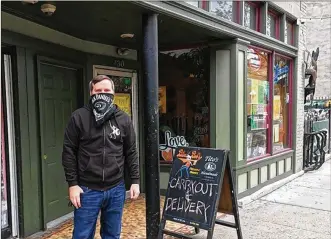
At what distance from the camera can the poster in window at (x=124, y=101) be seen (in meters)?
5.62

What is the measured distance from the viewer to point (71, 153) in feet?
9.04

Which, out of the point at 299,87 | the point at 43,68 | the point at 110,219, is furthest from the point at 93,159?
the point at 299,87

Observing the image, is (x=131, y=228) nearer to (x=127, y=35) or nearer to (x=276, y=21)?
(x=127, y=35)

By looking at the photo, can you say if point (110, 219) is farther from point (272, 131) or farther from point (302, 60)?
point (302, 60)

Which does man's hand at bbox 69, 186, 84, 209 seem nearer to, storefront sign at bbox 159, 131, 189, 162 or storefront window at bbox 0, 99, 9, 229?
storefront window at bbox 0, 99, 9, 229

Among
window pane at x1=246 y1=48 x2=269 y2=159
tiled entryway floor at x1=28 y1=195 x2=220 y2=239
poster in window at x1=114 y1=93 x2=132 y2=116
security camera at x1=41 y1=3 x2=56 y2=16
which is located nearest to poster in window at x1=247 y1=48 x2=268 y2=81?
window pane at x1=246 y1=48 x2=269 y2=159

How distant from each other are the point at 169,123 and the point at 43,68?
236cm

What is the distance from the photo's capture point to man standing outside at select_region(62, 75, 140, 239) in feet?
9.05

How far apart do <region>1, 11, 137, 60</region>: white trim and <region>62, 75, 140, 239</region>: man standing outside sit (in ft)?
5.25

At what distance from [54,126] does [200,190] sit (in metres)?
2.07

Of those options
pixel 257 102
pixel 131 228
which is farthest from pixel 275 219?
pixel 257 102

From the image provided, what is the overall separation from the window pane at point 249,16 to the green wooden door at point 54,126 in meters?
2.85

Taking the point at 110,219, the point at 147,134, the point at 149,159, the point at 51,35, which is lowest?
the point at 110,219

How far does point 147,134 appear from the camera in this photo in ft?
12.2
